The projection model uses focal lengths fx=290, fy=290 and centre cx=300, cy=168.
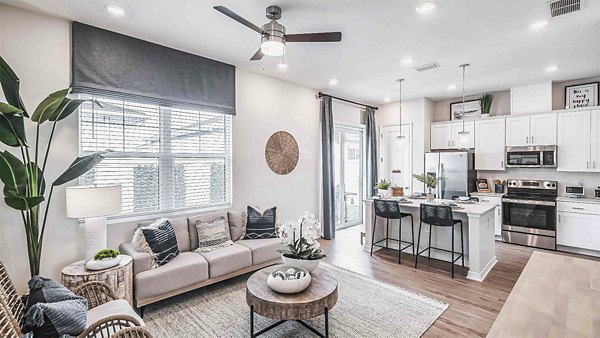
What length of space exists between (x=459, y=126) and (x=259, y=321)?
5.77 m

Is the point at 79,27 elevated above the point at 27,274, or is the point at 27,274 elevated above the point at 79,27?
the point at 79,27

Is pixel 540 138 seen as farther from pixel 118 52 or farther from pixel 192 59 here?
pixel 118 52

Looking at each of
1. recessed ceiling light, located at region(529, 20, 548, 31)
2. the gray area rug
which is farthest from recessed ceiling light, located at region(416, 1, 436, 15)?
the gray area rug

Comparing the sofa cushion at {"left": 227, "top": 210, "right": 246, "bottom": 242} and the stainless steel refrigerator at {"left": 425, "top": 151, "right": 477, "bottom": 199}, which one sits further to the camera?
the stainless steel refrigerator at {"left": 425, "top": 151, "right": 477, "bottom": 199}

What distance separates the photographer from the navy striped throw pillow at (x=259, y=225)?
4.07 m

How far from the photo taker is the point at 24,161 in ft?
8.55

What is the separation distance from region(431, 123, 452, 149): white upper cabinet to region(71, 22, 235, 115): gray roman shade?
4734 millimetres

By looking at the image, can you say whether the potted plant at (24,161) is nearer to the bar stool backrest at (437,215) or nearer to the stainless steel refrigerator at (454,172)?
the bar stool backrest at (437,215)

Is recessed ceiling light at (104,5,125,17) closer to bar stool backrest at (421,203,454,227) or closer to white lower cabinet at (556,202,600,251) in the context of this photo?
bar stool backrest at (421,203,454,227)

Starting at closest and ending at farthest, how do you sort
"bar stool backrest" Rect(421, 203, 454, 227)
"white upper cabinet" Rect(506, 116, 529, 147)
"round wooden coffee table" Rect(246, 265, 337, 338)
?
"round wooden coffee table" Rect(246, 265, 337, 338) → "bar stool backrest" Rect(421, 203, 454, 227) → "white upper cabinet" Rect(506, 116, 529, 147)

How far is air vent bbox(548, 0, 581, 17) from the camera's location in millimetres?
2634

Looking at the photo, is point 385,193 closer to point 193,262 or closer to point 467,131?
point 467,131

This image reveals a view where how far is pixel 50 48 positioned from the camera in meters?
2.94

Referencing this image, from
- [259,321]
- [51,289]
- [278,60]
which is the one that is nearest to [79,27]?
[278,60]
